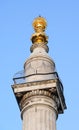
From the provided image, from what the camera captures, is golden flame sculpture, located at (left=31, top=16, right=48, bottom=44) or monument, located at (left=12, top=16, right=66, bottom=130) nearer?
monument, located at (left=12, top=16, right=66, bottom=130)

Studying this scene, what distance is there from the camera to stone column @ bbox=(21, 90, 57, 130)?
32469 mm

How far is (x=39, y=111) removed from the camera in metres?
33.0

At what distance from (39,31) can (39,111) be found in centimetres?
829

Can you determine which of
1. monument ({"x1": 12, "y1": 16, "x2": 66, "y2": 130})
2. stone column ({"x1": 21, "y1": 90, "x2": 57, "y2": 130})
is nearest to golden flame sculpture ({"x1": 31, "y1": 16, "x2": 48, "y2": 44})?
monument ({"x1": 12, "y1": 16, "x2": 66, "y2": 130})

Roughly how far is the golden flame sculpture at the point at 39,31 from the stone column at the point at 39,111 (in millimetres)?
5699

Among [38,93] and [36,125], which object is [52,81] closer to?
[38,93]

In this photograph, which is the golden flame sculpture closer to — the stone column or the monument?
the monument

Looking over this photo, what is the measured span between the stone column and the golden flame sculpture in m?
5.70

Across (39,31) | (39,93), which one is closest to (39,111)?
(39,93)

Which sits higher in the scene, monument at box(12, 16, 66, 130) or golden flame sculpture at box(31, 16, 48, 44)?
golden flame sculpture at box(31, 16, 48, 44)

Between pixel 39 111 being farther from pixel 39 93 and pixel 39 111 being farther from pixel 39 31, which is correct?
pixel 39 31

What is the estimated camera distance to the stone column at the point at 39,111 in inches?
1278

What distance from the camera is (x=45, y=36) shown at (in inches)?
1523

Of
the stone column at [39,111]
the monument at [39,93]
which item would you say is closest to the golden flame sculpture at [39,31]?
the monument at [39,93]
